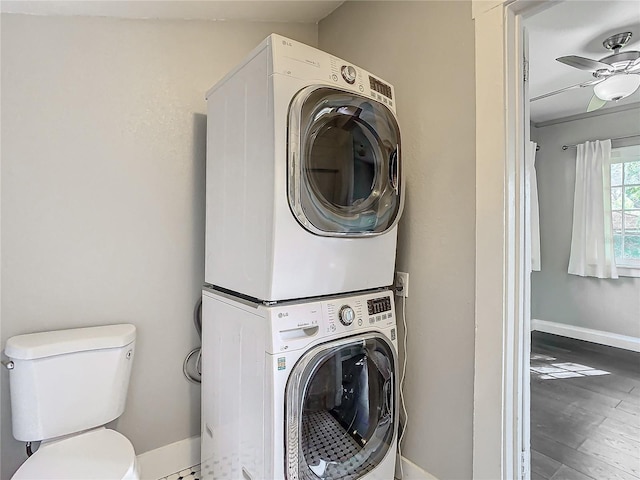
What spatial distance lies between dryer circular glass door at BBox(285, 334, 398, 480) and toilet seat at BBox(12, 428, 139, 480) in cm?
58

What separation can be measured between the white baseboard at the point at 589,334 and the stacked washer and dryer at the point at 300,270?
375 centimetres

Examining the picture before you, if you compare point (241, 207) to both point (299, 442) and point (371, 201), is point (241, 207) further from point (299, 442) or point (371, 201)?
point (299, 442)

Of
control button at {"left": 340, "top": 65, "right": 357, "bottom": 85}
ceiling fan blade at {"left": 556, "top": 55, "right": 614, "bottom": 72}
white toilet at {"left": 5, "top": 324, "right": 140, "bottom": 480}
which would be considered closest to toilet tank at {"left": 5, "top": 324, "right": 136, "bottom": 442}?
white toilet at {"left": 5, "top": 324, "right": 140, "bottom": 480}

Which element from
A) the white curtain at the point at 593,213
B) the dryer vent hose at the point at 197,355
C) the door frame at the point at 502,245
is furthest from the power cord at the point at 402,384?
the white curtain at the point at 593,213

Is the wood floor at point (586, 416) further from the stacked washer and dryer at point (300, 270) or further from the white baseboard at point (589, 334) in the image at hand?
the stacked washer and dryer at point (300, 270)

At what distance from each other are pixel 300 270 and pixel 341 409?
572 mm

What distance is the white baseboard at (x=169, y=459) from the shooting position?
5.56 feet

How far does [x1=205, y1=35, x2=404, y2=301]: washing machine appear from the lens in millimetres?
1172

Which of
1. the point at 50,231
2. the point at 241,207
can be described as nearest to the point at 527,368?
the point at 241,207

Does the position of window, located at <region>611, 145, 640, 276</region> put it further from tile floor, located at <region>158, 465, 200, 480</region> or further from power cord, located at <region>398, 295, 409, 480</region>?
tile floor, located at <region>158, 465, 200, 480</region>

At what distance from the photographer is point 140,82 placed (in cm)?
165

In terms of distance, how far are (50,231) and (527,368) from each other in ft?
6.49

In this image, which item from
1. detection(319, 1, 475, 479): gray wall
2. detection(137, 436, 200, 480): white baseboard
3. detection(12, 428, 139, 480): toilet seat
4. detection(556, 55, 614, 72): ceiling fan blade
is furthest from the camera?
detection(556, 55, 614, 72): ceiling fan blade

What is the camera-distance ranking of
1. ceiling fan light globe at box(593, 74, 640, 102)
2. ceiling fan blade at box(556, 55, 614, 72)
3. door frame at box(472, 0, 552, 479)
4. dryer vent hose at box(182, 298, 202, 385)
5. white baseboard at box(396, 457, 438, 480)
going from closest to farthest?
door frame at box(472, 0, 552, 479) < white baseboard at box(396, 457, 438, 480) < dryer vent hose at box(182, 298, 202, 385) < ceiling fan blade at box(556, 55, 614, 72) < ceiling fan light globe at box(593, 74, 640, 102)
